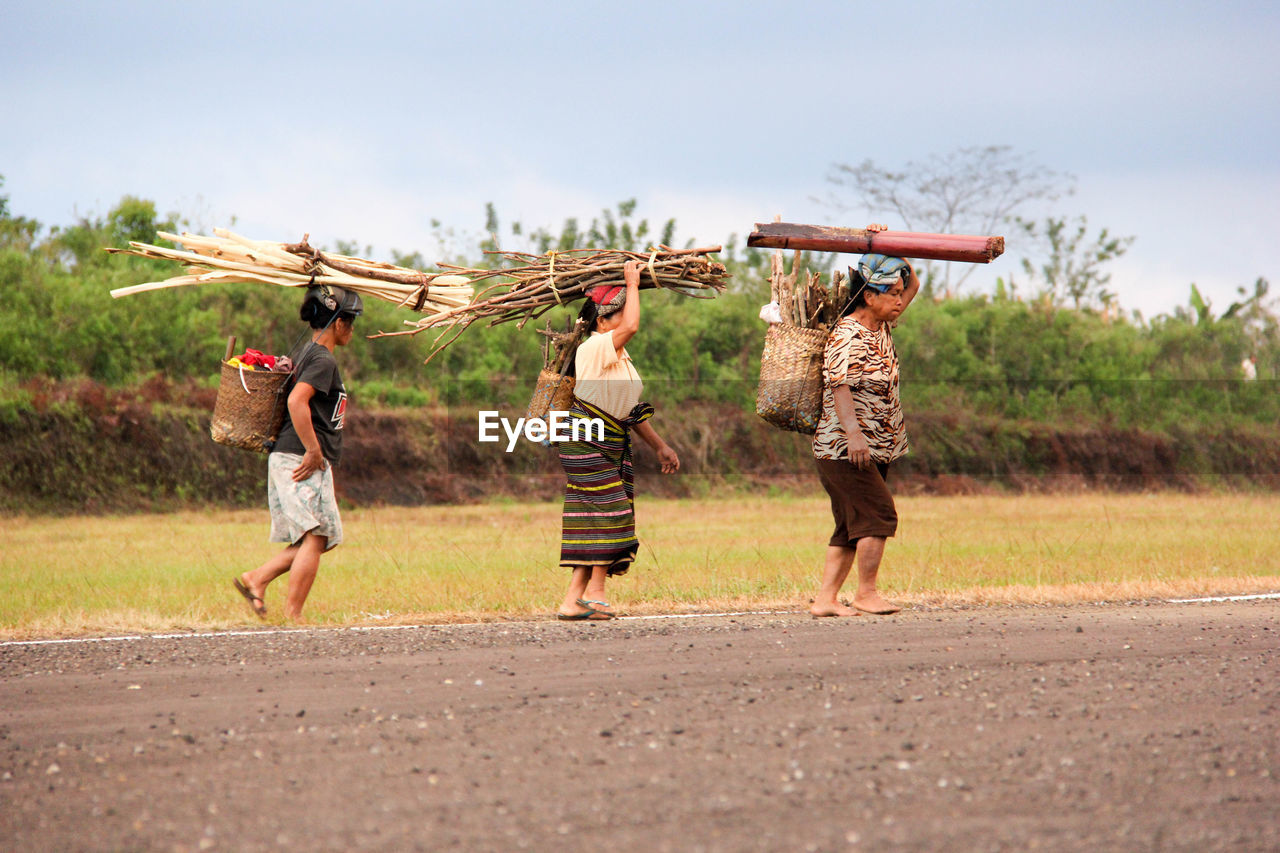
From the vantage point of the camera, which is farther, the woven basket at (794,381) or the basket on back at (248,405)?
the basket on back at (248,405)

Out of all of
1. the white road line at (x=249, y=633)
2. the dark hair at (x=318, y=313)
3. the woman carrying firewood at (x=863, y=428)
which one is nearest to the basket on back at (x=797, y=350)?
the woman carrying firewood at (x=863, y=428)

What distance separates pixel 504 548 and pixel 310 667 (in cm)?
957

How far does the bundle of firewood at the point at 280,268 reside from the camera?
7.53 m

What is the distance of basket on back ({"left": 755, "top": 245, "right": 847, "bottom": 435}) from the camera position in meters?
7.27

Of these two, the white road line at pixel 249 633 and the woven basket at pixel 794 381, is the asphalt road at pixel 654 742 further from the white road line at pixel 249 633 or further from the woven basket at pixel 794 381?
the woven basket at pixel 794 381

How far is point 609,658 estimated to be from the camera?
5.78 meters

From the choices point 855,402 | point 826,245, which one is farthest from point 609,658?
point 826,245

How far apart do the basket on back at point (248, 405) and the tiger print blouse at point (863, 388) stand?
10.2ft

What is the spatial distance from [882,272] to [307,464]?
3431 millimetres

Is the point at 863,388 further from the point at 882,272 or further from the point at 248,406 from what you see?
the point at 248,406

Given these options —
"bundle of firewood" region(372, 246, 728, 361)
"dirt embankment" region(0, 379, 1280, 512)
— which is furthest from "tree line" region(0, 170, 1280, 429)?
"bundle of firewood" region(372, 246, 728, 361)

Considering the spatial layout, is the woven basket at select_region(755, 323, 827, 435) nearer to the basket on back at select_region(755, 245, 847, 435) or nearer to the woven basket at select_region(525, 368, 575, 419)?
the basket on back at select_region(755, 245, 847, 435)

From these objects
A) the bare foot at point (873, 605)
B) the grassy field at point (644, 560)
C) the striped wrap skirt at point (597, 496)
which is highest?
the striped wrap skirt at point (597, 496)

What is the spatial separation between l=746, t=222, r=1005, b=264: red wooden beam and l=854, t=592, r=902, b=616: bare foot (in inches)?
78.4
